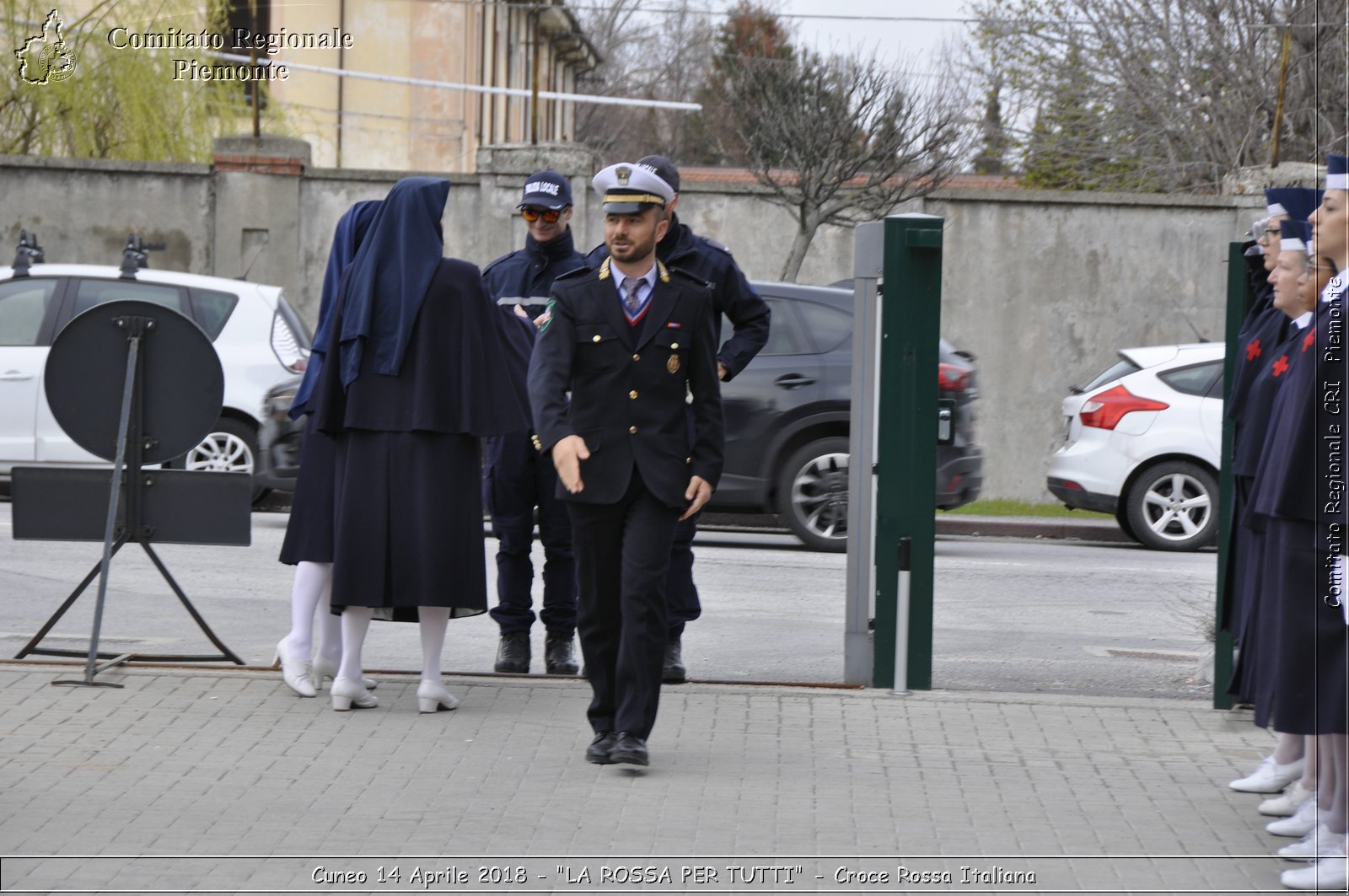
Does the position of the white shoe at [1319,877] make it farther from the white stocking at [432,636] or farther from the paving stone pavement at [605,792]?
the white stocking at [432,636]

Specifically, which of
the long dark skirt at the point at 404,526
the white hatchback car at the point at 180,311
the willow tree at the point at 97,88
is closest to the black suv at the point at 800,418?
the white hatchback car at the point at 180,311

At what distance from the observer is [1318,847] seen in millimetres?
4758

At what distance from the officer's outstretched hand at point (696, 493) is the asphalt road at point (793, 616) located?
228 cm

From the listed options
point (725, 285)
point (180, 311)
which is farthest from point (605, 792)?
point (180, 311)

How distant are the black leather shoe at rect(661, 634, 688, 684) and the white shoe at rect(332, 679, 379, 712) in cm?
129

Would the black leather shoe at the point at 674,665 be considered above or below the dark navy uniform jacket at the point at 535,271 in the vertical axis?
below

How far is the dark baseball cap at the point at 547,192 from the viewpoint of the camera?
23.7ft

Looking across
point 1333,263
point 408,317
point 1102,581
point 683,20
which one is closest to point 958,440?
point 1102,581

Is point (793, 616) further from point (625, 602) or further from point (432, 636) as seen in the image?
point (625, 602)

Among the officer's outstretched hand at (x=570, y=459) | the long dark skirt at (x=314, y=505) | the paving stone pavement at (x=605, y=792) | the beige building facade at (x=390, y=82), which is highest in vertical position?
the beige building facade at (x=390, y=82)

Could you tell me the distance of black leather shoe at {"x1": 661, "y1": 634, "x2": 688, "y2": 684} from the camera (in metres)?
7.20

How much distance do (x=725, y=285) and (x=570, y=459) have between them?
6.04ft

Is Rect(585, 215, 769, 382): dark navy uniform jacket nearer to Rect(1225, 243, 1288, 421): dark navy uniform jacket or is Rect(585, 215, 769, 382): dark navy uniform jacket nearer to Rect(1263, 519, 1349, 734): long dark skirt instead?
Rect(1225, 243, 1288, 421): dark navy uniform jacket

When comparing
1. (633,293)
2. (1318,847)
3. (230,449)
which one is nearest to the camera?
(1318,847)
